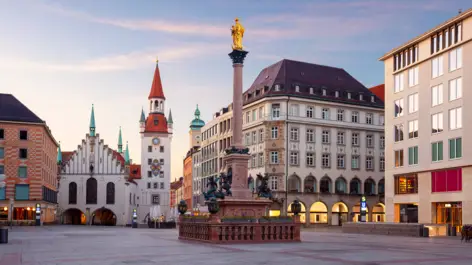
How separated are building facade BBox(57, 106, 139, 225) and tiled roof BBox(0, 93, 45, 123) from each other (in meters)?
31.3

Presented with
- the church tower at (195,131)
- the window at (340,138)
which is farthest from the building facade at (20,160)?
the church tower at (195,131)

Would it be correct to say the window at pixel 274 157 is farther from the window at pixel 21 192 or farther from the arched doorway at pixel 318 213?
the window at pixel 21 192

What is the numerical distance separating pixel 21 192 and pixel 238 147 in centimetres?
5850

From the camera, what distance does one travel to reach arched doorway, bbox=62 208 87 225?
123062 mm

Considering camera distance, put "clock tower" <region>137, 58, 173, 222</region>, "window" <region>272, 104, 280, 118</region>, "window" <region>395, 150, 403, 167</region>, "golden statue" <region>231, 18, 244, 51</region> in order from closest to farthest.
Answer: "golden statue" <region>231, 18, 244, 51</region> < "window" <region>395, 150, 403, 167</region> < "window" <region>272, 104, 280, 118</region> < "clock tower" <region>137, 58, 173, 222</region>

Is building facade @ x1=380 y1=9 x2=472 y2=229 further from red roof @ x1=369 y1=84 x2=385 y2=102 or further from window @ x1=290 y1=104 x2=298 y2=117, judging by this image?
red roof @ x1=369 y1=84 x2=385 y2=102

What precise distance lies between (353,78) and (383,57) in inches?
1152

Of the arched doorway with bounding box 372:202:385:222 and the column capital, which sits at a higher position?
the column capital

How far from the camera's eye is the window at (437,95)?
59.3 m

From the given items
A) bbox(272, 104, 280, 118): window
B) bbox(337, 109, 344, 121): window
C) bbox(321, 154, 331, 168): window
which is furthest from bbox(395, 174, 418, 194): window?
bbox(337, 109, 344, 121): window

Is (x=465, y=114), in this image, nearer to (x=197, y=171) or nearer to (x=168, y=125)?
(x=197, y=171)

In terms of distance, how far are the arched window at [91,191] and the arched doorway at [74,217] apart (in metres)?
3.62

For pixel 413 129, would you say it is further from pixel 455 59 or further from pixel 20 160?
pixel 20 160

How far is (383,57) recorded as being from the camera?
230 feet
